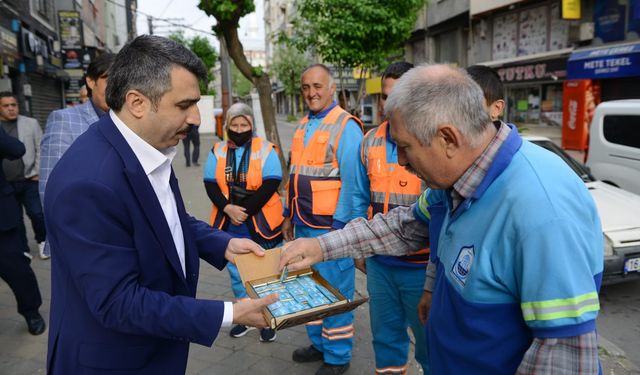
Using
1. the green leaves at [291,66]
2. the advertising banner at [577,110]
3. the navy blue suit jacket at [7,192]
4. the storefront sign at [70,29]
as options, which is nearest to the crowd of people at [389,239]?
the navy blue suit jacket at [7,192]

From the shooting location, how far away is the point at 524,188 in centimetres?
136

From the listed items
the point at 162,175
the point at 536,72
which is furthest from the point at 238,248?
the point at 536,72

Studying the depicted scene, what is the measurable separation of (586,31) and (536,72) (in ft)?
8.14

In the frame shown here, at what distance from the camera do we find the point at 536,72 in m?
18.1

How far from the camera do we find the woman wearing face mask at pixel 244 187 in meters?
4.04

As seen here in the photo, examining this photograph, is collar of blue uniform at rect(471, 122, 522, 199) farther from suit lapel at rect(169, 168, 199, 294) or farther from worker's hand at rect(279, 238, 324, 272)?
suit lapel at rect(169, 168, 199, 294)

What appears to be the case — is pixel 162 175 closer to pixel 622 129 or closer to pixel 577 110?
pixel 622 129

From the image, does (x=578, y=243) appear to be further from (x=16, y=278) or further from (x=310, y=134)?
(x=16, y=278)

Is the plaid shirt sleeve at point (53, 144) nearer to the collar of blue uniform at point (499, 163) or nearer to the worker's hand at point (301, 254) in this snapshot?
the worker's hand at point (301, 254)

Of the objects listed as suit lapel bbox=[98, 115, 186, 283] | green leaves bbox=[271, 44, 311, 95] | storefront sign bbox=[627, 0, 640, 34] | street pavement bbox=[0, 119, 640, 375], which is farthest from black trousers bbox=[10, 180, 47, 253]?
green leaves bbox=[271, 44, 311, 95]

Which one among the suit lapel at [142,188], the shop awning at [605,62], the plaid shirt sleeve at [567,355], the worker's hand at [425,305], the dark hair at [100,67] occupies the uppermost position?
the shop awning at [605,62]

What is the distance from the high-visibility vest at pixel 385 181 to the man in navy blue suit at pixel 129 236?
1.36 m

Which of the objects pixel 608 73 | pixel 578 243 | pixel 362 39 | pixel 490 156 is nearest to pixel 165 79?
pixel 490 156

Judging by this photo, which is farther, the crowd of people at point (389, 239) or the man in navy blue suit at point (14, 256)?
the man in navy blue suit at point (14, 256)
